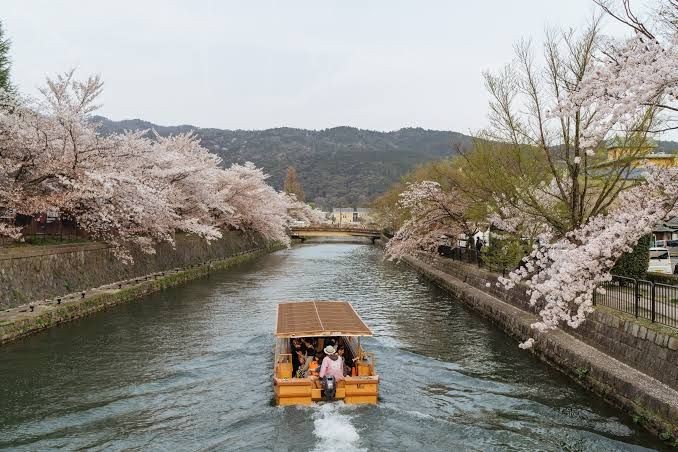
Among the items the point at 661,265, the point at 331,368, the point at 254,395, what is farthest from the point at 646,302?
the point at 661,265

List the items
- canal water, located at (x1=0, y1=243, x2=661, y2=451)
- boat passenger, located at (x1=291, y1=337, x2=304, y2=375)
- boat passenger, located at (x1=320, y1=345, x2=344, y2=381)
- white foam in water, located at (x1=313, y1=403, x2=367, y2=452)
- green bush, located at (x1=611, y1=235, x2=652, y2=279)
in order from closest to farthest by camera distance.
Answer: white foam in water, located at (x1=313, y1=403, x2=367, y2=452)
canal water, located at (x1=0, y1=243, x2=661, y2=451)
boat passenger, located at (x1=320, y1=345, x2=344, y2=381)
boat passenger, located at (x1=291, y1=337, x2=304, y2=375)
green bush, located at (x1=611, y1=235, x2=652, y2=279)

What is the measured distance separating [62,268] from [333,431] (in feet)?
59.6

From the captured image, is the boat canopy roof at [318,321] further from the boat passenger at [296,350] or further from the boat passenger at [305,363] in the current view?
the boat passenger at [305,363]

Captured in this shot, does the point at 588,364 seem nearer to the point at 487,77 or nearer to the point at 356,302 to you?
the point at 487,77

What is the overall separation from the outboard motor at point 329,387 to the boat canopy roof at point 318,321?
1730 millimetres

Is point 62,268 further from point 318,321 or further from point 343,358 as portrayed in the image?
point 343,358

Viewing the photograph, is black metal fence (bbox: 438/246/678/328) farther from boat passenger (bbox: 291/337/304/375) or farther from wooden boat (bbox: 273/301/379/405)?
boat passenger (bbox: 291/337/304/375)

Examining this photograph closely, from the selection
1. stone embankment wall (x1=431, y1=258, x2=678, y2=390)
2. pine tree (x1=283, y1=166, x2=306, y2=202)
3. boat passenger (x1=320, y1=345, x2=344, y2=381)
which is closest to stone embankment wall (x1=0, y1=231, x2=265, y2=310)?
boat passenger (x1=320, y1=345, x2=344, y2=381)

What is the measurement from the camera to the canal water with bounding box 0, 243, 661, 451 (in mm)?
10727

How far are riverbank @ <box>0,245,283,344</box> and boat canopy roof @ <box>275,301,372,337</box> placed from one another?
321 inches

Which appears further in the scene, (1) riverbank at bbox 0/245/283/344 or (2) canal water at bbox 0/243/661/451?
(1) riverbank at bbox 0/245/283/344

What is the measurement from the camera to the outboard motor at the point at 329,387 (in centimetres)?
1229

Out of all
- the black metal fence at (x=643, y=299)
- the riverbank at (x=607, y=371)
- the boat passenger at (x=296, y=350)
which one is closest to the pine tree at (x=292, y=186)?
the riverbank at (x=607, y=371)

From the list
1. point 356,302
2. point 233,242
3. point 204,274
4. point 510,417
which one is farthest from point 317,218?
point 510,417
